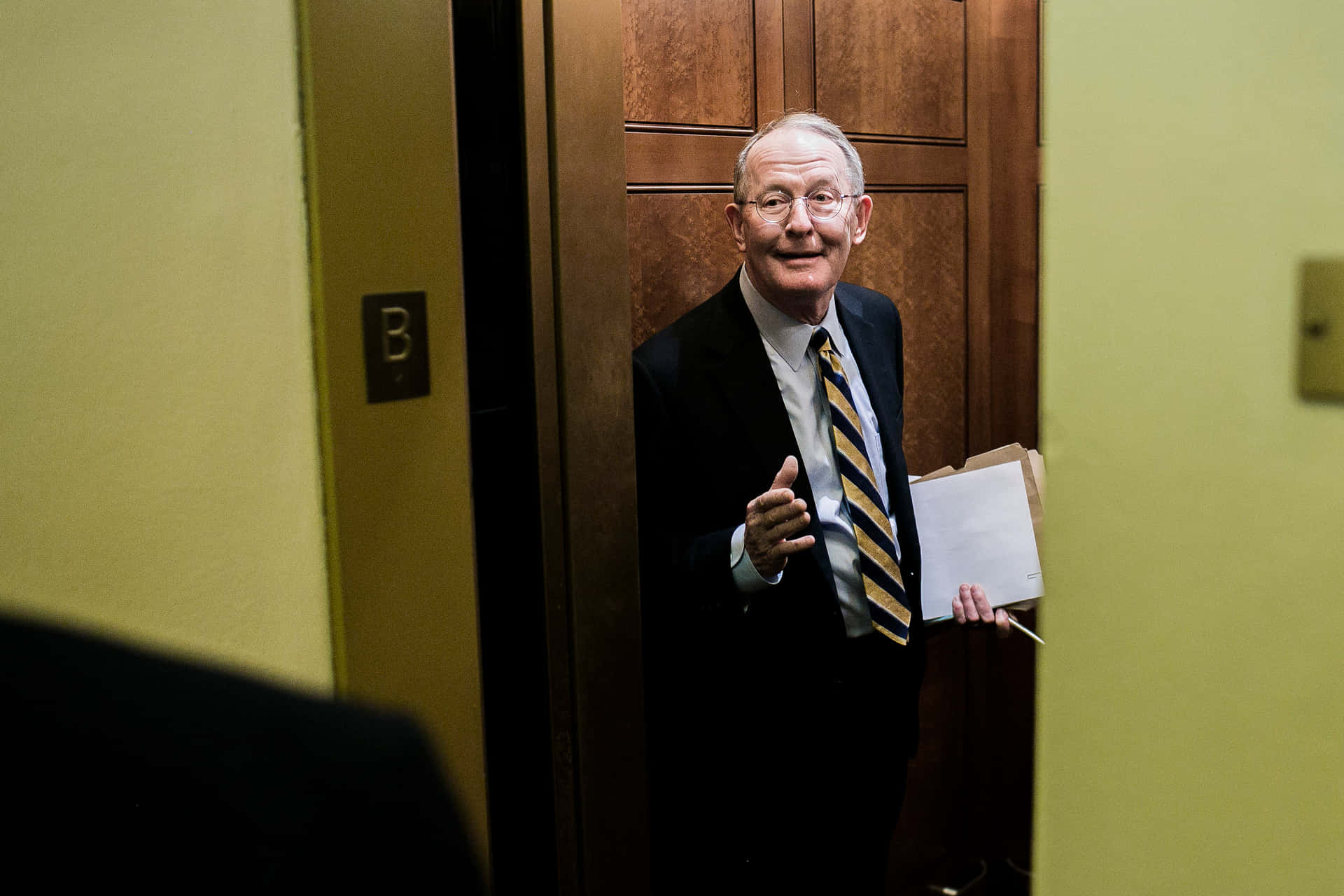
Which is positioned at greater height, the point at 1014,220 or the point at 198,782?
the point at 1014,220

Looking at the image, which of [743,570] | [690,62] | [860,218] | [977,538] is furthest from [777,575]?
[690,62]

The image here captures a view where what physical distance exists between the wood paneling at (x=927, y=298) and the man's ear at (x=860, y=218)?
0.75ft

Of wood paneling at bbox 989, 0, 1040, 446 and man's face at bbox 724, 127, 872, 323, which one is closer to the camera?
man's face at bbox 724, 127, 872, 323

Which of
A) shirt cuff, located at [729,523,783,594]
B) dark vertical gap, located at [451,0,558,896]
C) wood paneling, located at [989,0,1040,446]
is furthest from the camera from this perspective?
wood paneling, located at [989,0,1040,446]

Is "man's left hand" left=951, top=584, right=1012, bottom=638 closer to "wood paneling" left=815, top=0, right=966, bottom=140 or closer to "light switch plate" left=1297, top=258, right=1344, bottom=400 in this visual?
"wood paneling" left=815, top=0, right=966, bottom=140

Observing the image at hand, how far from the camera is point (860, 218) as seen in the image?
1872 mm

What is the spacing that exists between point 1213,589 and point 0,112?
922 mm

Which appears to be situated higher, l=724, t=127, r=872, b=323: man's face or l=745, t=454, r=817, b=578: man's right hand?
l=724, t=127, r=872, b=323: man's face

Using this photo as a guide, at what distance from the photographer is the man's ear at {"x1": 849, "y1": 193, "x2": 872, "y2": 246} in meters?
1.83

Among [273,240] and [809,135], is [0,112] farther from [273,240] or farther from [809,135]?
[809,135]

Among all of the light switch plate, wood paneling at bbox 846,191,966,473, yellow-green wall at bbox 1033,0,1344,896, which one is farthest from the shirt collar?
the light switch plate

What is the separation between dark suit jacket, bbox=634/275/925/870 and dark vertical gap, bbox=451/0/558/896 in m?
0.21

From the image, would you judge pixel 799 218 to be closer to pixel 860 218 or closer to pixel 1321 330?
pixel 860 218

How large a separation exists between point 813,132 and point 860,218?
0.17 m
